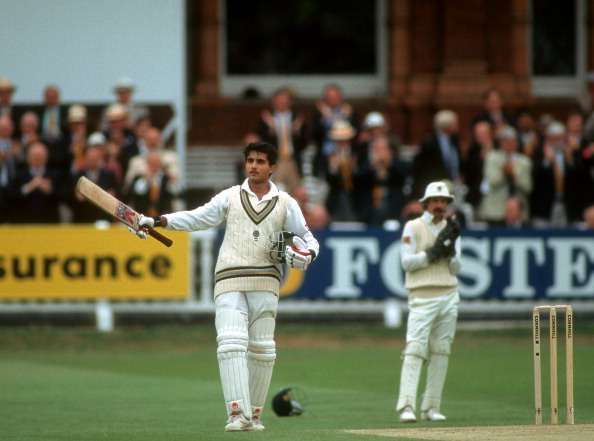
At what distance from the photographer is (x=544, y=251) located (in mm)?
23609

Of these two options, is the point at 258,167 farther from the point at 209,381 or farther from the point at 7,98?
the point at 7,98

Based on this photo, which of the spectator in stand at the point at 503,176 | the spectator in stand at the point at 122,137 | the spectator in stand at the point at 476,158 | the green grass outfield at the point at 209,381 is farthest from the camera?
the spectator in stand at the point at 476,158

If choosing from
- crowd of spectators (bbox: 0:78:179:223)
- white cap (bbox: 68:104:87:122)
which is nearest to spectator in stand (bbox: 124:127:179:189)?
crowd of spectators (bbox: 0:78:179:223)

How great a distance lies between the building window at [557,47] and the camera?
29.9 meters

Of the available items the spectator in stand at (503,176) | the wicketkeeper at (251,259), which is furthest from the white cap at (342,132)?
the wicketkeeper at (251,259)

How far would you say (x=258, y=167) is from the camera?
12.8 metres

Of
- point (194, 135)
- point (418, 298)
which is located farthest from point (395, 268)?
point (418, 298)

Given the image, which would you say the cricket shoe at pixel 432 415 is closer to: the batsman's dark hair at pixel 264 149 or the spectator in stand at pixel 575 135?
the batsman's dark hair at pixel 264 149

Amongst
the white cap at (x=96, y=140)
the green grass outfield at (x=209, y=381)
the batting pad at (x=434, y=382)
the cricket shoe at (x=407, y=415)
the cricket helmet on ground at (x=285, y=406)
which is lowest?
the green grass outfield at (x=209, y=381)

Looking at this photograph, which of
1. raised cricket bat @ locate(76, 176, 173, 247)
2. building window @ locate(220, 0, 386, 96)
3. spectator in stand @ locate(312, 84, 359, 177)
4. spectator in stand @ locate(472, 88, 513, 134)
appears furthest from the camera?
building window @ locate(220, 0, 386, 96)

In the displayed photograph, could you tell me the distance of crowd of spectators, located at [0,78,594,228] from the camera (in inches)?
921

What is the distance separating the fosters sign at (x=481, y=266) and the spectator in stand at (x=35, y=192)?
339 cm

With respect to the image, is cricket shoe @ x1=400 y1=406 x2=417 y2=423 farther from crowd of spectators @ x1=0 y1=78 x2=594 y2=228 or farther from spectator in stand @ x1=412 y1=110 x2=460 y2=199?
spectator in stand @ x1=412 y1=110 x2=460 y2=199

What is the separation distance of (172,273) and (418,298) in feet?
30.7
